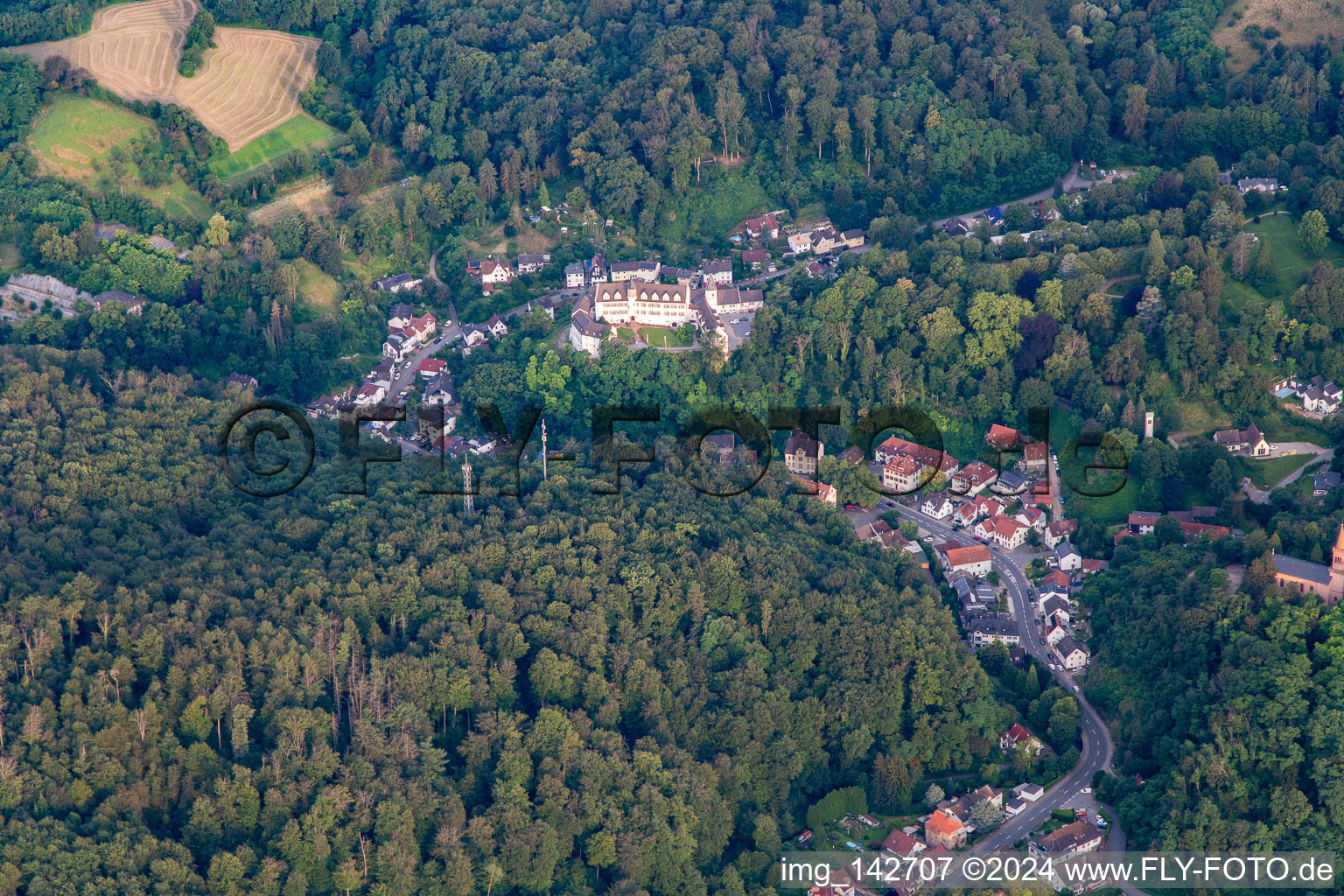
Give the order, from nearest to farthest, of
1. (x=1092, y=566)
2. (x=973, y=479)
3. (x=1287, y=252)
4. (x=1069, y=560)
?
1. (x=1092, y=566)
2. (x=1069, y=560)
3. (x=973, y=479)
4. (x=1287, y=252)

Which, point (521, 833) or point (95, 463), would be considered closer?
point (521, 833)

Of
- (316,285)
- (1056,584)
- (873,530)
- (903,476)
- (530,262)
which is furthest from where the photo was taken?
(530,262)

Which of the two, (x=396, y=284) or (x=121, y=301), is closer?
(x=121, y=301)

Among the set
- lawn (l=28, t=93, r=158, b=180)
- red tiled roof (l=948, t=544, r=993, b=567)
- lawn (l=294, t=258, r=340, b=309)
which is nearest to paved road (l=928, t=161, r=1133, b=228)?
red tiled roof (l=948, t=544, r=993, b=567)

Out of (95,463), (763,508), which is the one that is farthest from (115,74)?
(763,508)

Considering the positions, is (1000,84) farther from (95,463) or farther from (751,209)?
(95,463)

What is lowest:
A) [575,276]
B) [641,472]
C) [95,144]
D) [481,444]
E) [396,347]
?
[641,472]

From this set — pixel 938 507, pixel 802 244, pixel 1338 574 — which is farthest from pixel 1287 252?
pixel 802 244

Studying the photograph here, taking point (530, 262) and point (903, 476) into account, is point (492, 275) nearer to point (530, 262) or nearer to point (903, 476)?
point (530, 262)
